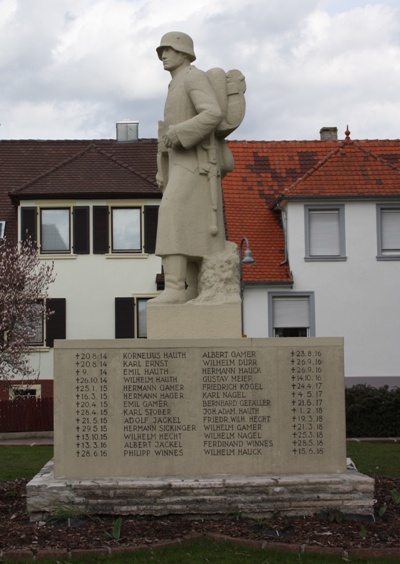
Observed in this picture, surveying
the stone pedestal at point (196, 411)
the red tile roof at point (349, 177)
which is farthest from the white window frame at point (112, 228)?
the stone pedestal at point (196, 411)

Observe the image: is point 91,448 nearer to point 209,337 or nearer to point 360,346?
point 209,337

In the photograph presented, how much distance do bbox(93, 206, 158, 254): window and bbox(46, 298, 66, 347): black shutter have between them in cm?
203

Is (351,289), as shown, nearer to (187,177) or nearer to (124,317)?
(124,317)

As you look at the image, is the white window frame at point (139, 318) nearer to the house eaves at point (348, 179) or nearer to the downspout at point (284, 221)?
the downspout at point (284, 221)

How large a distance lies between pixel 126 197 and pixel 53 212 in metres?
2.37

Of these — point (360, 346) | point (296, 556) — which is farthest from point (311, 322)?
point (296, 556)

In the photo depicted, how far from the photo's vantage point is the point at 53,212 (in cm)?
3086

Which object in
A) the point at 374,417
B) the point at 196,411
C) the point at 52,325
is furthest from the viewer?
the point at 52,325

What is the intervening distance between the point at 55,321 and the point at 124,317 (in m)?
2.15

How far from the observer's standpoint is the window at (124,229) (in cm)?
3070

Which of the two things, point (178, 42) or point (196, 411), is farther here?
point (178, 42)

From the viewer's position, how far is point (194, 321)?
949cm

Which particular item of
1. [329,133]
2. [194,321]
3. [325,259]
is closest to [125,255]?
[325,259]

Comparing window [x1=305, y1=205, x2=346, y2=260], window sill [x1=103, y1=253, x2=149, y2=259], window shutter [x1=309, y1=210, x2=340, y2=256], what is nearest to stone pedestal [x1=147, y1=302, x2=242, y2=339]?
window [x1=305, y1=205, x2=346, y2=260]
